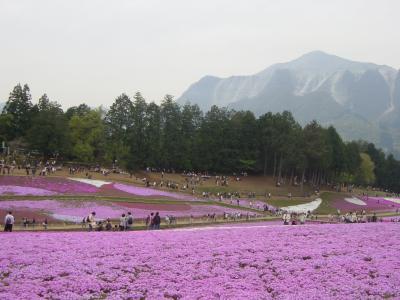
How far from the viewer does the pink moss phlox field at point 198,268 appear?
16172 millimetres

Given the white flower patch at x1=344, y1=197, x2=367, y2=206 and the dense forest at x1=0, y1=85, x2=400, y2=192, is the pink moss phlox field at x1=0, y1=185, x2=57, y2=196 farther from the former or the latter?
the white flower patch at x1=344, y1=197, x2=367, y2=206

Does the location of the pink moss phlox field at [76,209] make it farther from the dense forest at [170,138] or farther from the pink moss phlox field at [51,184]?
the dense forest at [170,138]

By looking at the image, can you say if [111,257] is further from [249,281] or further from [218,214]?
[218,214]

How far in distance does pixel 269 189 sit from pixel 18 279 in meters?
78.1

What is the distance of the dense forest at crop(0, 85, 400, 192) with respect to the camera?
303 feet

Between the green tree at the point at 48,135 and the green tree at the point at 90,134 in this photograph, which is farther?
the green tree at the point at 90,134

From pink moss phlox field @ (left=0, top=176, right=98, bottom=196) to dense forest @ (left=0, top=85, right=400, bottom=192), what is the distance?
29.3 meters

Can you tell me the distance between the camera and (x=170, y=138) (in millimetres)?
106188

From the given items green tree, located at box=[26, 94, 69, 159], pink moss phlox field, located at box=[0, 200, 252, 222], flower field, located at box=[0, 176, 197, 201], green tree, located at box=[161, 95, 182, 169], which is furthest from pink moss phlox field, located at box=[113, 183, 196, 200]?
green tree, located at box=[161, 95, 182, 169]

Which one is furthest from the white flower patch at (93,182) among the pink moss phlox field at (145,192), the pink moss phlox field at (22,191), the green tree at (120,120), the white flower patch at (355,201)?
the white flower patch at (355,201)

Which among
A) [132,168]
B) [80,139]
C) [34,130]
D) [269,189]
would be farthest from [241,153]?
[34,130]

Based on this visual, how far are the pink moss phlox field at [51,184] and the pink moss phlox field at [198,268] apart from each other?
29.1 m

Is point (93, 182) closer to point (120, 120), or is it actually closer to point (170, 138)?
point (120, 120)

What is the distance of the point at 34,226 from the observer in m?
38.4
